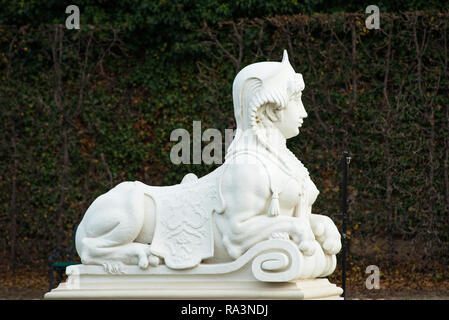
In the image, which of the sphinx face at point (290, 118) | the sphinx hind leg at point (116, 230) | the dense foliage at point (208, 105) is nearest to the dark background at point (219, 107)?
the dense foliage at point (208, 105)

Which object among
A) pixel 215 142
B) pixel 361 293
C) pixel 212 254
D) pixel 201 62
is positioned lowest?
pixel 361 293

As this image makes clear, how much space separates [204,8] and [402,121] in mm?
3180

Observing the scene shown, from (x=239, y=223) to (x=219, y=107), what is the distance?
18.4ft

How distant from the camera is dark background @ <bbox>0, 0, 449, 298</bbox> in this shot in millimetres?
10586

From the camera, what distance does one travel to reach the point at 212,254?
218 inches

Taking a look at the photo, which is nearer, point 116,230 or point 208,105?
point 116,230

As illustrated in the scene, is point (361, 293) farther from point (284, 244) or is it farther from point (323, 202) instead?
point (284, 244)

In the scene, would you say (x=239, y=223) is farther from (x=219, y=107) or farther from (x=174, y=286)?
(x=219, y=107)

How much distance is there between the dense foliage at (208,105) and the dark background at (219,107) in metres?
0.02

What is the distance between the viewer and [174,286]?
5531 mm

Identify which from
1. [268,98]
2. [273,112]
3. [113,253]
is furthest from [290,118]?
[113,253]

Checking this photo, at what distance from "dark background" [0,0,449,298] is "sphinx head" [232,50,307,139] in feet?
16.0

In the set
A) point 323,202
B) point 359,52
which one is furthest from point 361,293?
point 359,52

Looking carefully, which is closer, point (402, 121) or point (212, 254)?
point (212, 254)
